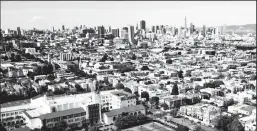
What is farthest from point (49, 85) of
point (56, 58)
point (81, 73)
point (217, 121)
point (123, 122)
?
point (56, 58)

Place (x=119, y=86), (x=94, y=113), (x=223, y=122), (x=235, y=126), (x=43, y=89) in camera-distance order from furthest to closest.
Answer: (x=119, y=86) → (x=43, y=89) → (x=94, y=113) → (x=223, y=122) → (x=235, y=126)

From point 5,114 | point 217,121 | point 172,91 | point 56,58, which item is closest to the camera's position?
point 217,121

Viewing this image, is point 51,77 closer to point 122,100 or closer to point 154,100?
point 122,100

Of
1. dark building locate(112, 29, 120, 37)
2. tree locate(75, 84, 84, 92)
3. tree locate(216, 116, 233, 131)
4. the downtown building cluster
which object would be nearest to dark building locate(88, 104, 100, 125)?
the downtown building cluster

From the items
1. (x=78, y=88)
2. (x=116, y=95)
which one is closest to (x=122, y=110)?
(x=116, y=95)

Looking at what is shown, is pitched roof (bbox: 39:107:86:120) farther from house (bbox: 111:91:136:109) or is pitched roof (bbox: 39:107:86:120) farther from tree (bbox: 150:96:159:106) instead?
tree (bbox: 150:96:159:106)

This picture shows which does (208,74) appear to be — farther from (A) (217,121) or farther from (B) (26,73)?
(B) (26,73)

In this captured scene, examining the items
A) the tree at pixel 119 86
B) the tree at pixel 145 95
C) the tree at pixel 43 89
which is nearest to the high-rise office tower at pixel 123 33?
the tree at pixel 119 86

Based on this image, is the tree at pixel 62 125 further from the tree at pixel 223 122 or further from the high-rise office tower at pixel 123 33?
the high-rise office tower at pixel 123 33
